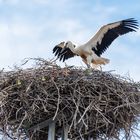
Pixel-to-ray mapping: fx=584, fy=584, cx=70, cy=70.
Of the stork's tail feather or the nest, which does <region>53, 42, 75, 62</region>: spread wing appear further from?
the nest

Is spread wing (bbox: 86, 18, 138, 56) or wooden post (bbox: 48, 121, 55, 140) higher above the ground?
spread wing (bbox: 86, 18, 138, 56)

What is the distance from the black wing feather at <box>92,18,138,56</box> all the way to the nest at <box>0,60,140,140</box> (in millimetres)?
1930

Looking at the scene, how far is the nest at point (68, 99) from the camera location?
7332 millimetres

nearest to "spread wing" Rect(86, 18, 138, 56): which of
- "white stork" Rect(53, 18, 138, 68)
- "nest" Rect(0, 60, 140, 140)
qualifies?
"white stork" Rect(53, 18, 138, 68)

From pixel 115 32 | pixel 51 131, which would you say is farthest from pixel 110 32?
pixel 51 131

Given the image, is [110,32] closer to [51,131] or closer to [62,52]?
[62,52]

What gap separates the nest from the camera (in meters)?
7.33

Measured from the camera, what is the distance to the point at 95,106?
7.34 metres

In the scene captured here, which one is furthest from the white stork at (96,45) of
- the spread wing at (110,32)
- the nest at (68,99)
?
the nest at (68,99)

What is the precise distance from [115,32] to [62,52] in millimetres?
940

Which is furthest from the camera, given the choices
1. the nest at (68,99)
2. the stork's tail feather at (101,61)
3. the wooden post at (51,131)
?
the stork's tail feather at (101,61)

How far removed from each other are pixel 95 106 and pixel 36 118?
877mm

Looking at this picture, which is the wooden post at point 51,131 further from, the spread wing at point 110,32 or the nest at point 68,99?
the spread wing at point 110,32

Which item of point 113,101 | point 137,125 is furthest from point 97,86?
point 137,125
